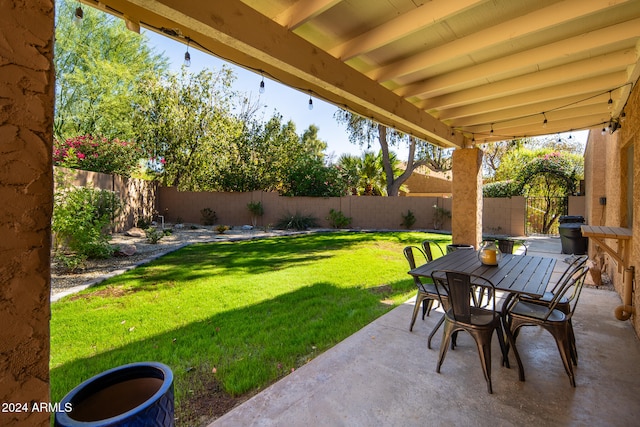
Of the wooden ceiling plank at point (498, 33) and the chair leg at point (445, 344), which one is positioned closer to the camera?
the wooden ceiling plank at point (498, 33)

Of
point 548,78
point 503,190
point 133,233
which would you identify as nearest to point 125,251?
point 133,233

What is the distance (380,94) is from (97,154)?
9.78 meters

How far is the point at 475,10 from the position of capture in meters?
2.33

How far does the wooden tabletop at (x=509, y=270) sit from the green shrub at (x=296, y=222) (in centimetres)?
948

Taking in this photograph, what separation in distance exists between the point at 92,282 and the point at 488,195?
41.2ft

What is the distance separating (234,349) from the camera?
2861mm

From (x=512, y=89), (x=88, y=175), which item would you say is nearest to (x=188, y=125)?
(x=88, y=175)

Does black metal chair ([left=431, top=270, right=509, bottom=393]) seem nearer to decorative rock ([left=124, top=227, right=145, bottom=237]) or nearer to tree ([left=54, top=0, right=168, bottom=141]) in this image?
decorative rock ([left=124, top=227, right=145, bottom=237])

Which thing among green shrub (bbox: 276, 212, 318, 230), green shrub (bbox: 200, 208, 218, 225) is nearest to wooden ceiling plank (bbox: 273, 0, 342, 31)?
green shrub (bbox: 276, 212, 318, 230)

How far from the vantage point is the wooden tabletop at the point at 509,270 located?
96.9 inches

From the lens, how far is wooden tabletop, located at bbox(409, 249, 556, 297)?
246 centimetres

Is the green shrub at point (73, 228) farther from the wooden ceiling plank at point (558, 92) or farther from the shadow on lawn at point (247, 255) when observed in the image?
the wooden ceiling plank at point (558, 92)

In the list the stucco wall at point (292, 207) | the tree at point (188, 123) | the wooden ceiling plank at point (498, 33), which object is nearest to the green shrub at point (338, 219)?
the stucco wall at point (292, 207)

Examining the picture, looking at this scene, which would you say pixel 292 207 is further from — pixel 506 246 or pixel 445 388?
pixel 445 388
